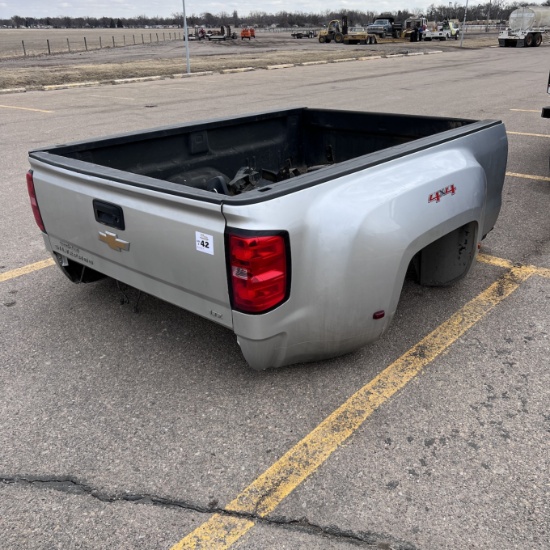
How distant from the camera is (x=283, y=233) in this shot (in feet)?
8.09

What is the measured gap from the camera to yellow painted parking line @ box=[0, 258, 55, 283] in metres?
4.41

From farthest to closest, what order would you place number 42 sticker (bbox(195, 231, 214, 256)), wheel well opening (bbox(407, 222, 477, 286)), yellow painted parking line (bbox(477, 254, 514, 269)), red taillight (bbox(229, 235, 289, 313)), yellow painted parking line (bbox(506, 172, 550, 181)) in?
1. yellow painted parking line (bbox(506, 172, 550, 181))
2. yellow painted parking line (bbox(477, 254, 514, 269))
3. wheel well opening (bbox(407, 222, 477, 286))
4. number 42 sticker (bbox(195, 231, 214, 256))
5. red taillight (bbox(229, 235, 289, 313))

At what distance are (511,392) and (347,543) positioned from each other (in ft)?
4.45

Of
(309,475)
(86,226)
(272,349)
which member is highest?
(86,226)

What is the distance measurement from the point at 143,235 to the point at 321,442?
4.43ft

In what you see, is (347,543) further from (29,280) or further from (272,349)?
(29,280)

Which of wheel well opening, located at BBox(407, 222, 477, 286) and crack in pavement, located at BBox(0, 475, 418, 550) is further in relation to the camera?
wheel well opening, located at BBox(407, 222, 477, 286)

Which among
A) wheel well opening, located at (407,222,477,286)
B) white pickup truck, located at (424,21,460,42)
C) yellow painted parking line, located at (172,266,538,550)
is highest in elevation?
white pickup truck, located at (424,21,460,42)

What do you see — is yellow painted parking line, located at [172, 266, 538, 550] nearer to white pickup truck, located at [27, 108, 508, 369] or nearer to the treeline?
white pickup truck, located at [27, 108, 508, 369]

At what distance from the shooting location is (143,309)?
3.87 meters

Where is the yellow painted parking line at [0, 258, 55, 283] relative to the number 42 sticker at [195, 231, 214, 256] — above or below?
below

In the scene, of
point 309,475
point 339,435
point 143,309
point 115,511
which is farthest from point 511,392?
point 143,309

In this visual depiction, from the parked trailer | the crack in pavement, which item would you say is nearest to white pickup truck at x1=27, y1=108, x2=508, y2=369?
the crack in pavement

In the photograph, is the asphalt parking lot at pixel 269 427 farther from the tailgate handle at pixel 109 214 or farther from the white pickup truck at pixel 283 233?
the tailgate handle at pixel 109 214
